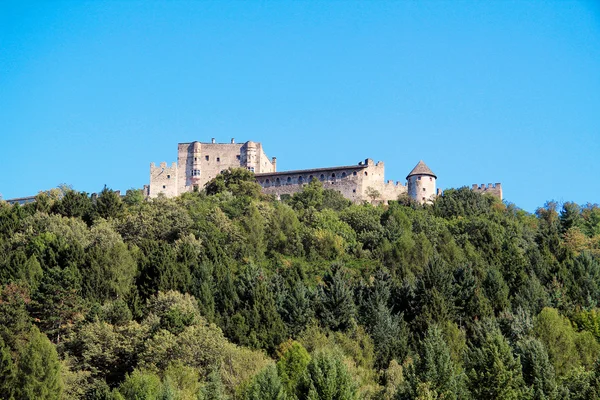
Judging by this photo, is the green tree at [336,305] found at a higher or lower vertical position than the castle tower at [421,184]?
lower

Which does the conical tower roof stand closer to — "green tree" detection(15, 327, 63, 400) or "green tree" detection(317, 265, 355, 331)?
"green tree" detection(317, 265, 355, 331)

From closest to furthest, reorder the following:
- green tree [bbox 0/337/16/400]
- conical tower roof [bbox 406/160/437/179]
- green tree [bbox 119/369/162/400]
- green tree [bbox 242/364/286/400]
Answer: green tree [bbox 242/364/286/400] < green tree [bbox 119/369/162/400] < green tree [bbox 0/337/16/400] < conical tower roof [bbox 406/160/437/179]

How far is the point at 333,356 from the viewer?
4431 centimetres

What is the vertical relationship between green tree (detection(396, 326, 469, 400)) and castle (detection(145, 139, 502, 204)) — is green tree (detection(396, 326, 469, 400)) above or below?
below

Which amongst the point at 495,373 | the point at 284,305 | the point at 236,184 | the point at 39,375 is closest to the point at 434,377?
the point at 495,373

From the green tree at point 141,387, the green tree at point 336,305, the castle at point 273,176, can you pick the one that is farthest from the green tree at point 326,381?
the castle at point 273,176

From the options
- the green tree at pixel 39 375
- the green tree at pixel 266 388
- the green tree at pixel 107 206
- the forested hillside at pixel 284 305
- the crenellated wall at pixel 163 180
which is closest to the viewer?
the green tree at pixel 266 388

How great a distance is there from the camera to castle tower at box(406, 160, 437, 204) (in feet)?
313

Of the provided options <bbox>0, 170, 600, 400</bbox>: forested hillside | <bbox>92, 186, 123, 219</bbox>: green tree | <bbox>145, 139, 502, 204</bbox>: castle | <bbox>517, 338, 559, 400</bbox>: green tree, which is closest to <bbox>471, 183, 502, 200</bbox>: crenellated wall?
<bbox>145, 139, 502, 204</bbox>: castle

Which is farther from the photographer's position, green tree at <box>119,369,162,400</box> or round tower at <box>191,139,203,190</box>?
round tower at <box>191,139,203,190</box>

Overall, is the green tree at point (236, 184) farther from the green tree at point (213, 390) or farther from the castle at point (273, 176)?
the green tree at point (213, 390)

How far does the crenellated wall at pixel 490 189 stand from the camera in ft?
327

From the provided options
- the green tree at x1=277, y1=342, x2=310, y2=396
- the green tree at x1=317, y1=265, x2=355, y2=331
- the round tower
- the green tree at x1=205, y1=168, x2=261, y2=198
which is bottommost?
the green tree at x1=277, y1=342, x2=310, y2=396

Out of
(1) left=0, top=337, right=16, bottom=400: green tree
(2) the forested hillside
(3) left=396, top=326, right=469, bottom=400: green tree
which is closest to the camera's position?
(3) left=396, top=326, right=469, bottom=400: green tree
